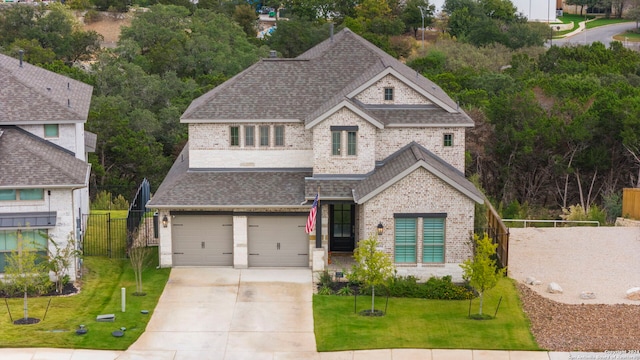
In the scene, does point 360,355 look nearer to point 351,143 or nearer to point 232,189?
point 351,143

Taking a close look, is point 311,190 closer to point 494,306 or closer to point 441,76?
point 494,306

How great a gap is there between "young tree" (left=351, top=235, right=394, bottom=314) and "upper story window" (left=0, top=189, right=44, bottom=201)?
11.0 metres

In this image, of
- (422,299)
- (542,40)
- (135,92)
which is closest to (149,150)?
(135,92)

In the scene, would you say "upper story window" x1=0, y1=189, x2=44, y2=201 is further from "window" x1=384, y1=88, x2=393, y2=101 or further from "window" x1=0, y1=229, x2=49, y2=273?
"window" x1=384, y1=88, x2=393, y2=101

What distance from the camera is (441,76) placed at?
78.8 metres

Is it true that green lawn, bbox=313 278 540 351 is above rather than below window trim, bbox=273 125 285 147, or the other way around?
below

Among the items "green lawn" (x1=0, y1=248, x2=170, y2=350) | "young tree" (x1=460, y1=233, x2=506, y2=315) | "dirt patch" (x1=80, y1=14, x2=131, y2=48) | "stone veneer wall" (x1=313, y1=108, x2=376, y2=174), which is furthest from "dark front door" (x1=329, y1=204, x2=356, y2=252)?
"dirt patch" (x1=80, y1=14, x2=131, y2=48)

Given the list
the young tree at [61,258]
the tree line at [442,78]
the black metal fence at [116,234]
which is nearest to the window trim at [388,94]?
the tree line at [442,78]

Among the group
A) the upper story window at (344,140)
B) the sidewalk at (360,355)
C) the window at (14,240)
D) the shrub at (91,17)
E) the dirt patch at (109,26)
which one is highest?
the shrub at (91,17)

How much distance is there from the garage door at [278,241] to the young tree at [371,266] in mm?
4354

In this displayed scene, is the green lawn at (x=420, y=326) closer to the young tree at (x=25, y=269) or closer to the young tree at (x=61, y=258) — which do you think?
the young tree at (x=61, y=258)

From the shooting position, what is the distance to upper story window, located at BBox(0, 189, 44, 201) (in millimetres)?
38000

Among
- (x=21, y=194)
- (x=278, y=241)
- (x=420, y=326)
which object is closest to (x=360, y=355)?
(x=420, y=326)

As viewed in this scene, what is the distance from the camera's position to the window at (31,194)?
38.2m
